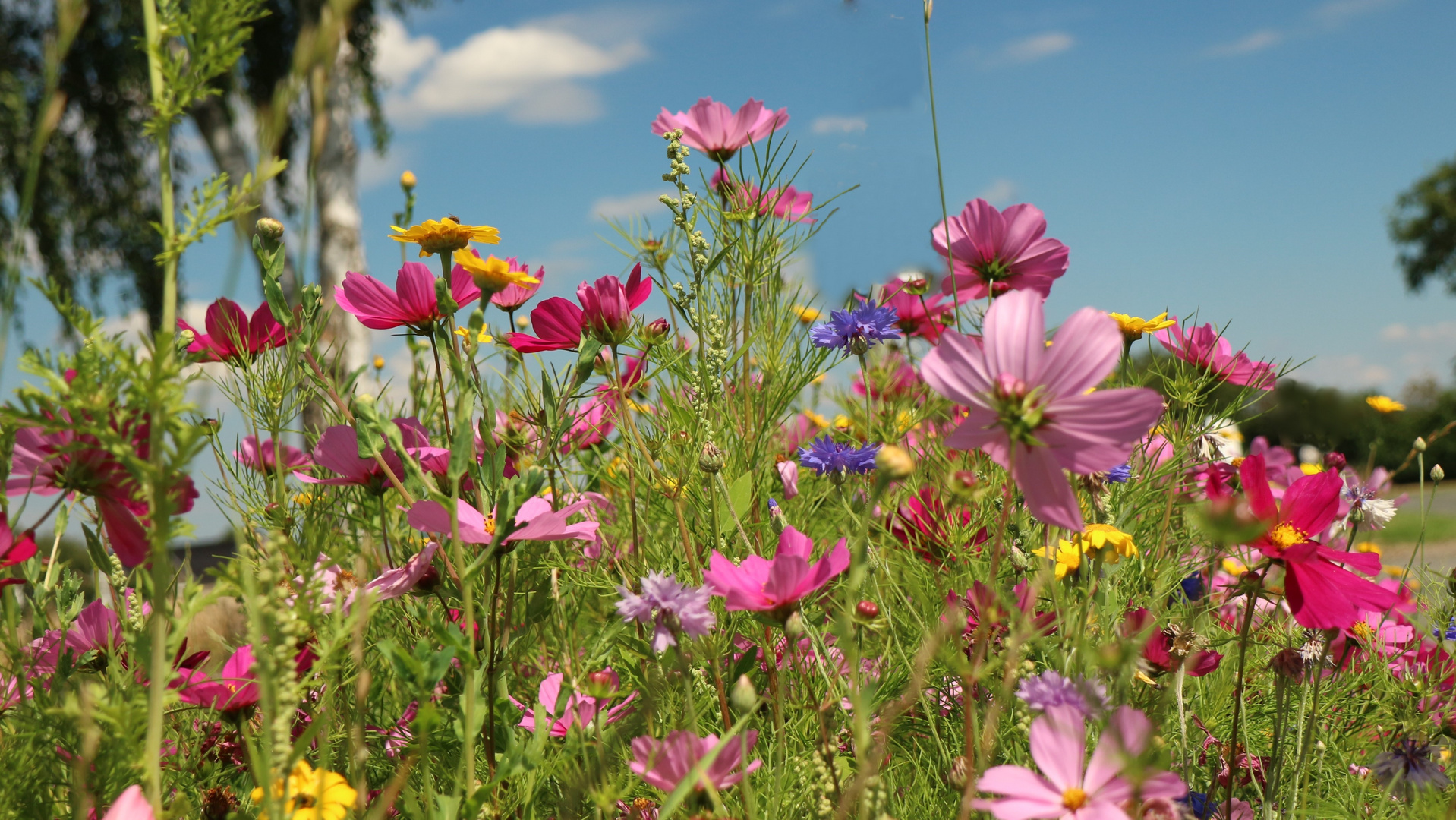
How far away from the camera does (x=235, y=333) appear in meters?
0.74

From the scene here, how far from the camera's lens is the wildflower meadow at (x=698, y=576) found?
404 mm

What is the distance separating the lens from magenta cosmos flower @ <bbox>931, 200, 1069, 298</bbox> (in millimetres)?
702

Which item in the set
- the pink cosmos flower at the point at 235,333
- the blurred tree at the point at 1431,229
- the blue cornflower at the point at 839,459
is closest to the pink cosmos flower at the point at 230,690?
the pink cosmos flower at the point at 235,333

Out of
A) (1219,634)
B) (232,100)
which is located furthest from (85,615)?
(232,100)

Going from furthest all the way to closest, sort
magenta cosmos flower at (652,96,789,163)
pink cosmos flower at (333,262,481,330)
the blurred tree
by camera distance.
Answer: the blurred tree
magenta cosmos flower at (652,96,789,163)
pink cosmos flower at (333,262,481,330)

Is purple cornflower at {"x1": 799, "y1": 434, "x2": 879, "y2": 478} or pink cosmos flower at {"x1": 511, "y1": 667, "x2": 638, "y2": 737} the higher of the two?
purple cornflower at {"x1": 799, "y1": 434, "x2": 879, "y2": 478}

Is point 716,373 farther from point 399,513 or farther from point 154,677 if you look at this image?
point 154,677

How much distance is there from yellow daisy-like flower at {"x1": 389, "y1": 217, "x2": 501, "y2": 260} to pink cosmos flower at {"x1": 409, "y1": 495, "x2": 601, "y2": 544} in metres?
0.18

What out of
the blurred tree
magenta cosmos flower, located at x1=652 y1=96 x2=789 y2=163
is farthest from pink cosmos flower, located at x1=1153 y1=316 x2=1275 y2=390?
the blurred tree

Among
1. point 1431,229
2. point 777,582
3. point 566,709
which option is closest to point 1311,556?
point 777,582

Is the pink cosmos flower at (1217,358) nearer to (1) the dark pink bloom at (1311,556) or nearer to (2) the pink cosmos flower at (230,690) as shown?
(1) the dark pink bloom at (1311,556)

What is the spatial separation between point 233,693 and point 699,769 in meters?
0.34

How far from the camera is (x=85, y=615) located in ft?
2.20

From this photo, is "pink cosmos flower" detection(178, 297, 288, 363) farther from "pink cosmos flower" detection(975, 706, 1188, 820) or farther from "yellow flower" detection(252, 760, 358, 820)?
"pink cosmos flower" detection(975, 706, 1188, 820)
